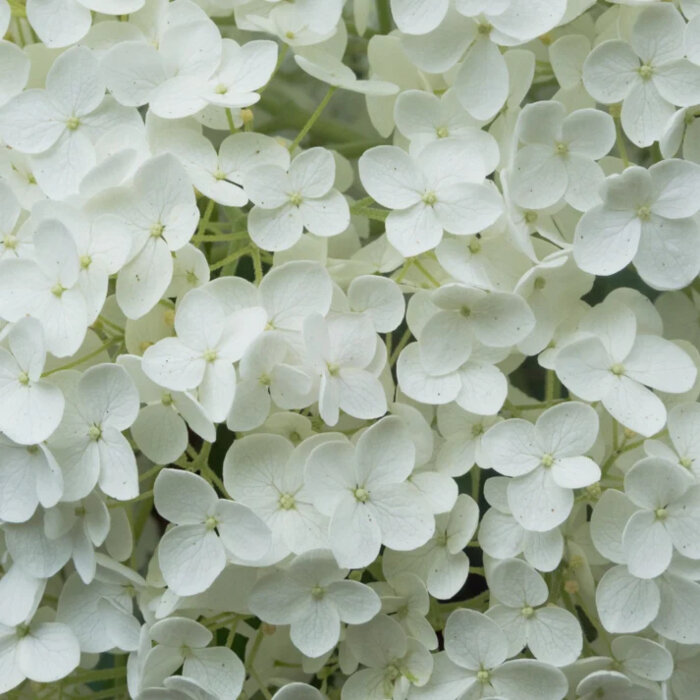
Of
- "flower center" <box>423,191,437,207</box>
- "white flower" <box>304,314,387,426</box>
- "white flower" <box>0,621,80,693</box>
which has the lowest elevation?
"white flower" <box>0,621,80,693</box>

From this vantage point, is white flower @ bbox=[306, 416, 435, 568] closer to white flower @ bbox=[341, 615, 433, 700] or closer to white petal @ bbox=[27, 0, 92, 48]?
white flower @ bbox=[341, 615, 433, 700]

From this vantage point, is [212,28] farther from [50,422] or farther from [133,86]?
[50,422]

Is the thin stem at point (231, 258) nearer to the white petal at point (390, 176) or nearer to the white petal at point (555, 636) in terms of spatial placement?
the white petal at point (390, 176)

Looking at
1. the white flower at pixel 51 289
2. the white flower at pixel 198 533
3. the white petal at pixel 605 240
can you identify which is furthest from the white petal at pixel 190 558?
the white petal at pixel 605 240

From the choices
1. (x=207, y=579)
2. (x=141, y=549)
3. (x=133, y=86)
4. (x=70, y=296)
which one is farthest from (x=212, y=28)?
(x=141, y=549)

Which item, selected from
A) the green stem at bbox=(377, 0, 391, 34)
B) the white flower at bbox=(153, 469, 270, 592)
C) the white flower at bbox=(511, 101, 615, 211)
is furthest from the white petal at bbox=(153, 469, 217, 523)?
the green stem at bbox=(377, 0, 391, 34)

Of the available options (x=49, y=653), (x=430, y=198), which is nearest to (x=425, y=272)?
(x=430, y=198)

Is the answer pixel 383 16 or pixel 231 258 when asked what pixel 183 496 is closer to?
pixel 231 258
